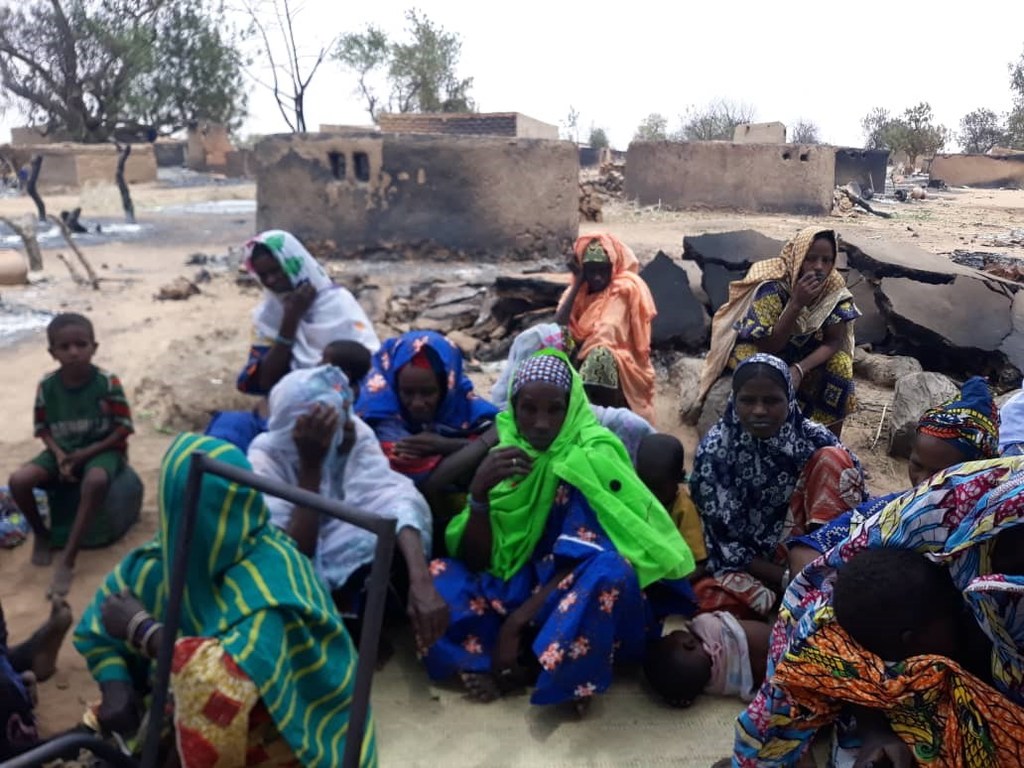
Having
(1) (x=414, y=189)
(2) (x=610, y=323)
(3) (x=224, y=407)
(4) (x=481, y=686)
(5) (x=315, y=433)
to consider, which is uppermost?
(1) (x=414, y=189)

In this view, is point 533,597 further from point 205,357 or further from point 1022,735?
→ point 205,357

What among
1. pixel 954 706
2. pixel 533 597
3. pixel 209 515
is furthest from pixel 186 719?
pixel 954 706

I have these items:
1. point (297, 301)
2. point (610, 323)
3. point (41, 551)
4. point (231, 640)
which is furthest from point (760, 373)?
point (41, 551)

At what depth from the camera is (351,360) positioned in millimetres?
3943

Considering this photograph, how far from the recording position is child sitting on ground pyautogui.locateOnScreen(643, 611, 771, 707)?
2.72 metres

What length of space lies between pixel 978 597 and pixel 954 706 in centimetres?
25

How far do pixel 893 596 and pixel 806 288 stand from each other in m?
2.81

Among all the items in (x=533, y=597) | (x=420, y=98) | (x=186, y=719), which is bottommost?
(x=533, y=597)

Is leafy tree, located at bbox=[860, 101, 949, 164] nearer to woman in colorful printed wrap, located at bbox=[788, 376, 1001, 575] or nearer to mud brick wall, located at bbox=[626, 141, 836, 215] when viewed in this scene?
mud brick wall, located at bbox=[626, 141, 836, 215]

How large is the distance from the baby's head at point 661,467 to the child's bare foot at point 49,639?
209 centimetres

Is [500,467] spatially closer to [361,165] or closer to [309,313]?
[309,313]

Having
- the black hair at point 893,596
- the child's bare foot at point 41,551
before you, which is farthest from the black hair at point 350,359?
the black hair at point 893,596

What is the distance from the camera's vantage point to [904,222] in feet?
50.4

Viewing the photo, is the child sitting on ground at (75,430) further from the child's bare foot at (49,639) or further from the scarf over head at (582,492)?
the scarf over head at (582,492)
